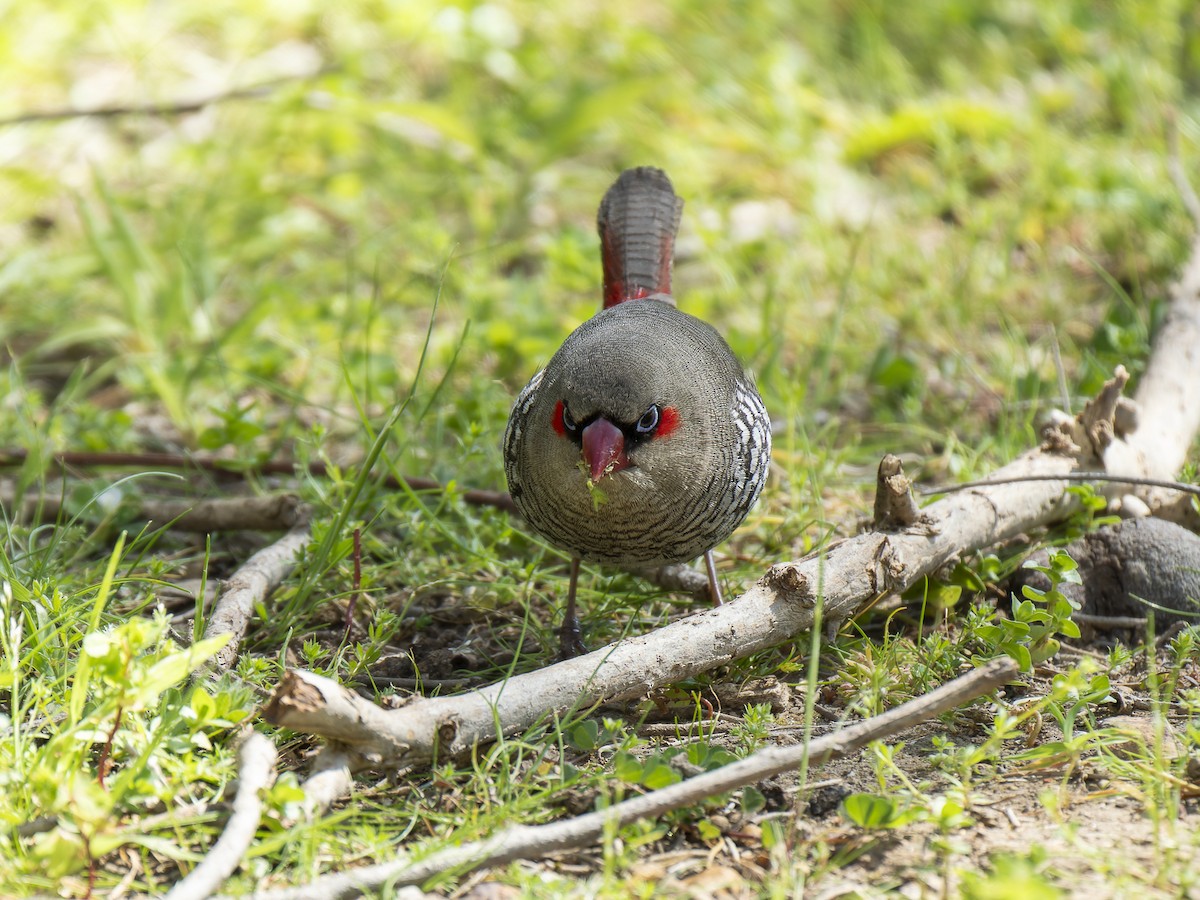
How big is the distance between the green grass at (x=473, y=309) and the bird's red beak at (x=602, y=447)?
531 millimetres

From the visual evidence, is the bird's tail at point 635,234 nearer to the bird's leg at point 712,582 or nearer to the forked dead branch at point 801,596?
the bird's leg at point 712,582

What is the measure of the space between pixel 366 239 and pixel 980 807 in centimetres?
379

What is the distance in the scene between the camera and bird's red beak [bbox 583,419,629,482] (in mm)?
2865

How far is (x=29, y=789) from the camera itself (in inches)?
93.5

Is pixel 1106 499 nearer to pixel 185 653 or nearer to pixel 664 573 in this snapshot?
pixel 664 573

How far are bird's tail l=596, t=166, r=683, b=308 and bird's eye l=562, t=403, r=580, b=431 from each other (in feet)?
3.07

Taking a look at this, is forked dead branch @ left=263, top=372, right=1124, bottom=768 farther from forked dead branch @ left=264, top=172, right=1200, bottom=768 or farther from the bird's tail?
the bird's tail

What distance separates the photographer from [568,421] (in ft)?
9.78

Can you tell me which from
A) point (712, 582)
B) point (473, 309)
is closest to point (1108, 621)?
point (712, 582)

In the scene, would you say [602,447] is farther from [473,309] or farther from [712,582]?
[473,309]

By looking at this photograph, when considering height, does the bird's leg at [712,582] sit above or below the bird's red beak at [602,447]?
below

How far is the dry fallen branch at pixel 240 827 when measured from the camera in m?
2.12

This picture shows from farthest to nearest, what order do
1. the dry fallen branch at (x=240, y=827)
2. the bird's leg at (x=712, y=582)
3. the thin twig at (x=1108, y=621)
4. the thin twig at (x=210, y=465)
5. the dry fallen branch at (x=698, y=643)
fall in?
the thin twig at (x=210, y=465) → the bird's leg at (x=712, y=582) → the thin twig at (x=1108, y=621) → the dry fallen branch at (x=698, y=643) → the dry fallen branch at (x=240, y=827)

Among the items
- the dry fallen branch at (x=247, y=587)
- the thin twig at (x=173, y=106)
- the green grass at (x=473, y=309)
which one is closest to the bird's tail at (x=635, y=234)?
the green grass at (x=473, y=309)
